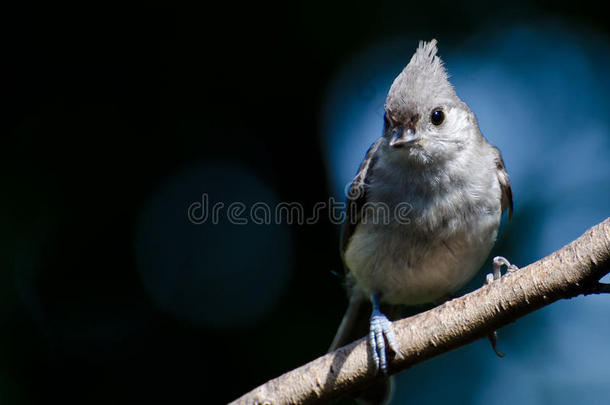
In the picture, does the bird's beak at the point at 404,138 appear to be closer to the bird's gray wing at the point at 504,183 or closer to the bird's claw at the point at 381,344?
the bird's gray wing at the point at 504,183

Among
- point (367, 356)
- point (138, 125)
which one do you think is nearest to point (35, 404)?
point (138, 125)

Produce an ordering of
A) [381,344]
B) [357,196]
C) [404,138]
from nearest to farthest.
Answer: [381,344] < [404,138] < [357,196]

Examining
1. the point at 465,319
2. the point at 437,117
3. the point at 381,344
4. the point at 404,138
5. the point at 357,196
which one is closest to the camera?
the point at 465,319

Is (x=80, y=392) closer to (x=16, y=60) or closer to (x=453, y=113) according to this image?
(x=16, y=60)

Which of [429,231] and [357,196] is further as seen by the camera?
[357,196]

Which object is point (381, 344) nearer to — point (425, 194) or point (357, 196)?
point (425, 194)

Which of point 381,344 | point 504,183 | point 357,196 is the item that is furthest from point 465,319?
point 504,183

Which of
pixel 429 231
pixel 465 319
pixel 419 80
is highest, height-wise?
pixel 419 80

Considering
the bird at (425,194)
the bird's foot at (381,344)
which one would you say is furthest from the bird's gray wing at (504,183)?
the bird's foot at (381,344)
